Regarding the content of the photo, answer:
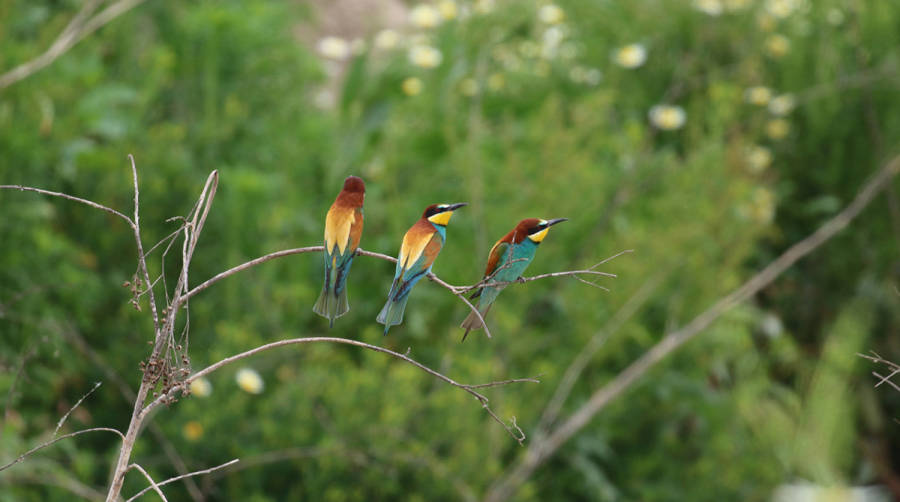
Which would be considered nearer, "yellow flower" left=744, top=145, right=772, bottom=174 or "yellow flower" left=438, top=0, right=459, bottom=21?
"yellow flower" left=744, top=145, right=772, bottom=174

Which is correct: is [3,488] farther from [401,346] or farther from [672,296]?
[672,296]

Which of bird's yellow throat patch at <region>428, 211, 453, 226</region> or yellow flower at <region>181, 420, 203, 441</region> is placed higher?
bird's yellow throat patch at <region>428, 211, 453, 226</region>

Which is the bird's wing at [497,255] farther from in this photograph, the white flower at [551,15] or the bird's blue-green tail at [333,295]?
the white flower at [551,15]

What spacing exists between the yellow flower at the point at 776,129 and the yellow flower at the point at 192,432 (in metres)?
3.10

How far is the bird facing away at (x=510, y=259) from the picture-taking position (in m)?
0.81

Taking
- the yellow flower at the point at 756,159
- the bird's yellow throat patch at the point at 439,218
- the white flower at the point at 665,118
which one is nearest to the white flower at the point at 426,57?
the white flower at the point at 665,118

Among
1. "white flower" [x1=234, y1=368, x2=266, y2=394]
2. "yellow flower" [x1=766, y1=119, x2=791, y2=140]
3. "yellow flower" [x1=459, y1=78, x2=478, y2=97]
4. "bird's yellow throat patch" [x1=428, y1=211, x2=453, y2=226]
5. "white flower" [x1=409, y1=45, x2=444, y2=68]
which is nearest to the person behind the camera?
"bird's yellow throat patch" [x1=428, y1=211, x2=453, y2=226]

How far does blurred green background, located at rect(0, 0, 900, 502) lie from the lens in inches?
120

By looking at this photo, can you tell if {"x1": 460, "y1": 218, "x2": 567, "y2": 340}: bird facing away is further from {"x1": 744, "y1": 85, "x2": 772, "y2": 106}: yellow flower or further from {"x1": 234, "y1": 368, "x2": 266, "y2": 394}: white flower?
{"x1": 744, "y1": 85, "x2": 772, "y2": 106}: yellow flower

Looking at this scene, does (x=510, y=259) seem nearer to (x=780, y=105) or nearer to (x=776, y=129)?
(x=780, y=105)

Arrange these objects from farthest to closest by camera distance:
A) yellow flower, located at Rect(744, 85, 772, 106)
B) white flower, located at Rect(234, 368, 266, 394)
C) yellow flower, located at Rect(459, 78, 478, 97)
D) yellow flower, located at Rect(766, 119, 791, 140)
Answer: yellow flower, located at Rect(766, 119, 791, 140), yellow flower, located at Rect(744, 85, 772, 106), yellow flower, located at Rect(459, 78, 478, 97), white flower, located at Rect(234, 368, 266, 394)

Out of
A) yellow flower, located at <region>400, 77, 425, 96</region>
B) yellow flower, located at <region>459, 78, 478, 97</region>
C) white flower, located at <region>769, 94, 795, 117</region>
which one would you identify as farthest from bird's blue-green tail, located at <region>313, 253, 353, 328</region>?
white flower, located at <region>769, 94, 795, 117</region>

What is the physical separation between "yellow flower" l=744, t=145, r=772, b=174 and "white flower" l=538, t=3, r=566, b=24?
1.22m

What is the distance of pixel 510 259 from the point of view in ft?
2.68
